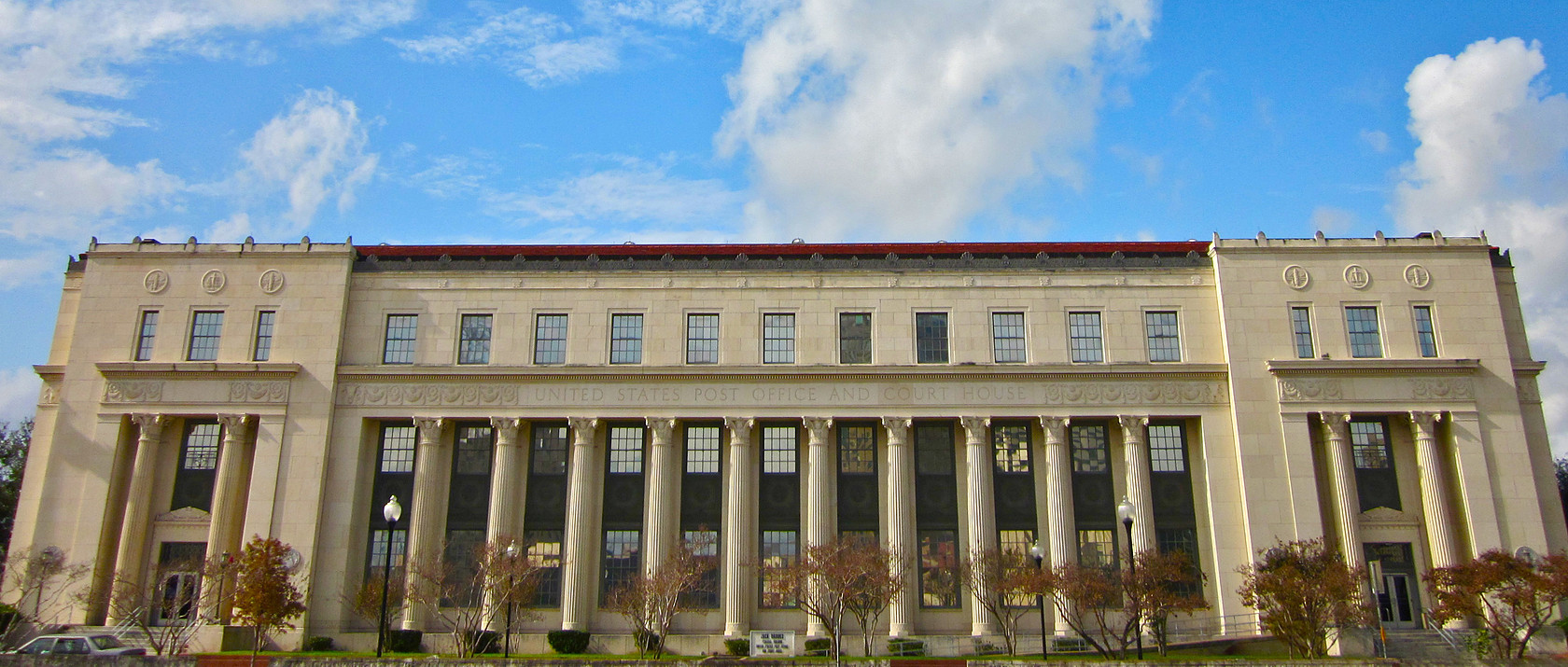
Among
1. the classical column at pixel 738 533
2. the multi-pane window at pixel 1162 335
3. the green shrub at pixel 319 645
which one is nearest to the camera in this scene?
the green shrub at pixel 319 645

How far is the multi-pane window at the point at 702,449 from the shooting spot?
41875 millimetres

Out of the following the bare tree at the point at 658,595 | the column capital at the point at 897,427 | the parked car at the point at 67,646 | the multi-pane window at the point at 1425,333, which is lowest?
the parked car at the point at 67,646

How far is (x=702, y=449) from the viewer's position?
138 ft

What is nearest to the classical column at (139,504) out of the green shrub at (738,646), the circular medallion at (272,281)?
the circular medallion at (272,281)

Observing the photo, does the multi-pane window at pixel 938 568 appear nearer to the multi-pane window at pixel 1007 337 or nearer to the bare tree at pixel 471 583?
the multi-pane window at pixel 1007 337

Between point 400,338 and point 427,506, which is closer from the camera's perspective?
point 427,506

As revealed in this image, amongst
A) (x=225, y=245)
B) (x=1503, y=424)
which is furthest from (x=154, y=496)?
(x=1503, y=424)

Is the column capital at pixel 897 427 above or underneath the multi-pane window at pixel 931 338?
underneath

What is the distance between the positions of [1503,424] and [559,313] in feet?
115

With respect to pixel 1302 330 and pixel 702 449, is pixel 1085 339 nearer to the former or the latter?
pixel 1302 330

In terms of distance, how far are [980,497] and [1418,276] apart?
18.8 meters

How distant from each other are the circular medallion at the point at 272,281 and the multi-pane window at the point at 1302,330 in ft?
128

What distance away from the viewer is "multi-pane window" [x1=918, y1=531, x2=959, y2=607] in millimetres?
39969

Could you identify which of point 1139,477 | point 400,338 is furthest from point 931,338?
point 400,338
